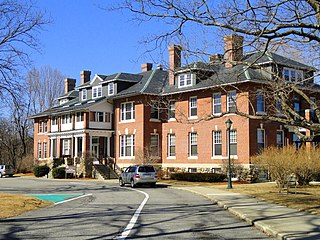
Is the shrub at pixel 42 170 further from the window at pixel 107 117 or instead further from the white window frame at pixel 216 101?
the white window frame at pixel 216 101

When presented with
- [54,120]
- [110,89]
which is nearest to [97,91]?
[110,89]

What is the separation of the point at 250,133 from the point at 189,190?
10.7 m

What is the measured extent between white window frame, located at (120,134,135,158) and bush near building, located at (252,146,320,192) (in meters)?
19.6

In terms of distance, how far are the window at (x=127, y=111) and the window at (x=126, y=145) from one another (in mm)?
1957

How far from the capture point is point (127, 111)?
49156mm

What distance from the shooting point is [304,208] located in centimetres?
1680

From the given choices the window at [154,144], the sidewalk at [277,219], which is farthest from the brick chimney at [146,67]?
the sidewalk at [277,219]

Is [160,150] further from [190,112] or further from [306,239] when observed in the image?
[306,239]

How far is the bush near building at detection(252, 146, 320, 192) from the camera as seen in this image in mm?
25859

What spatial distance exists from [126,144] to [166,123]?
5226 mm

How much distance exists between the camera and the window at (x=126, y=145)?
158 ft

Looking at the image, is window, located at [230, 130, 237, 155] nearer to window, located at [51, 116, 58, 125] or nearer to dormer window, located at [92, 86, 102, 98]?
dormer window, located at [92, 86, 102, 98]

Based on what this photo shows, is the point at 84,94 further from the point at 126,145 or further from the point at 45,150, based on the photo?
the point at 126,145

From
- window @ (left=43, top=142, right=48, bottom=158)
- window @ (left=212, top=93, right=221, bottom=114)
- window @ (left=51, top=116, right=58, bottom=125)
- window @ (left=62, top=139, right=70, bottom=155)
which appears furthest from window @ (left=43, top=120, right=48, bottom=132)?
window @ (left=212, top=93, right=221, bottom=114)
